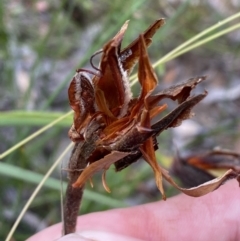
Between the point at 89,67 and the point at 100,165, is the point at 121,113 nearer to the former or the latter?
the point at 100,165

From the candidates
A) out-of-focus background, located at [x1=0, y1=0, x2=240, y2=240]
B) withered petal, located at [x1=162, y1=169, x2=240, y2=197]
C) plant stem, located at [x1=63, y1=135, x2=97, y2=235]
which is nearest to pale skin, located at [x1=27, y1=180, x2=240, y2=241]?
out-of-focus background, located at [x1=0, y1=0, x2=240, y2=240]

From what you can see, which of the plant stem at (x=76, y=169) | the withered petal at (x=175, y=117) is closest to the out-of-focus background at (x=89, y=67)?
the plant stem at (x=76, y=169)

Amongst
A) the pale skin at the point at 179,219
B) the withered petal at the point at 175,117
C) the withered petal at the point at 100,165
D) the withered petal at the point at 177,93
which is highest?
the withered petal at the point at 177,93

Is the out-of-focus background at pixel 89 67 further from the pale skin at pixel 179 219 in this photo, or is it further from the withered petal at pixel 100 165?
the withered petal at pixel 100 165

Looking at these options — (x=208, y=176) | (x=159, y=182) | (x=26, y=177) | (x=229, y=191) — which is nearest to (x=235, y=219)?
(x=229, y=191)

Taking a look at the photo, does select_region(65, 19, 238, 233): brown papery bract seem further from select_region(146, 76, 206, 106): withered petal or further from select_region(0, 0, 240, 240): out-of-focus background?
select_region(0, 0, 240, 240): out-of-focus background
